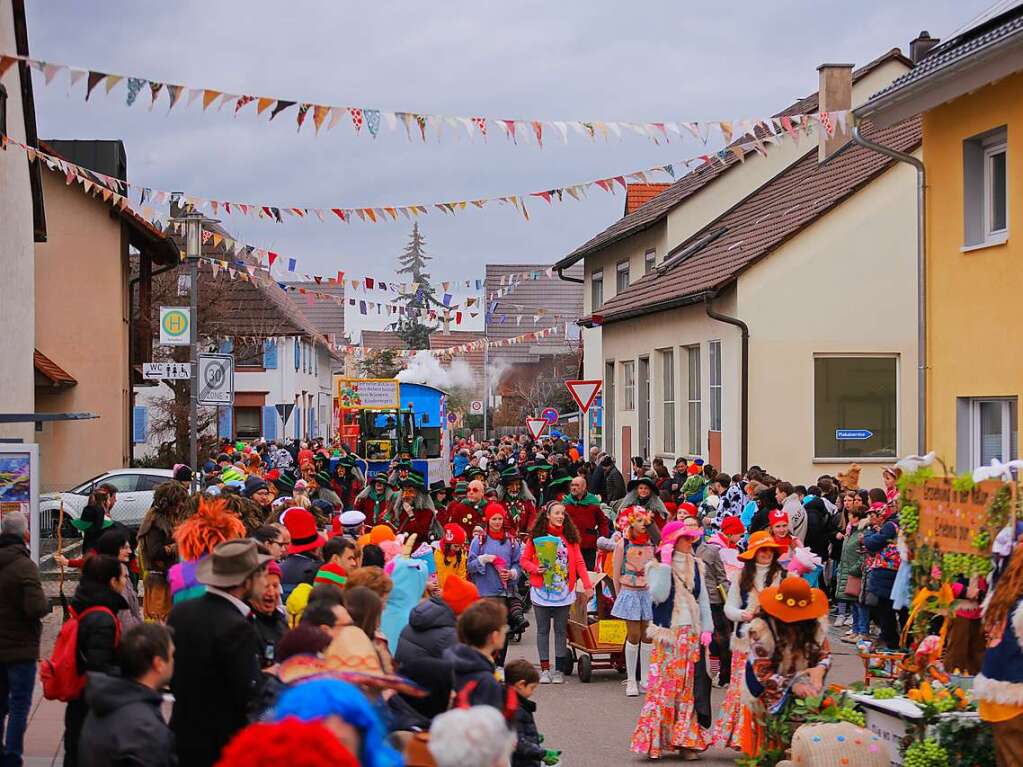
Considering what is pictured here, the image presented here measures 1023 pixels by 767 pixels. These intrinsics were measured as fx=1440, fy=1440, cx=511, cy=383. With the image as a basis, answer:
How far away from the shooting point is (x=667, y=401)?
30578mm

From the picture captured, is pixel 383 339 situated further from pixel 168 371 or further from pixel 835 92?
pixel 168 371

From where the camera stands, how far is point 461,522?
15531 millimetres

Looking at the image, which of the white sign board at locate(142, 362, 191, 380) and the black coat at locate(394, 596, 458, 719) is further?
the white sign board at locate(142, 362, 191, 380)

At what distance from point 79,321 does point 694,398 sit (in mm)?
13455

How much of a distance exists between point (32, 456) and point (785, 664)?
9313 mm

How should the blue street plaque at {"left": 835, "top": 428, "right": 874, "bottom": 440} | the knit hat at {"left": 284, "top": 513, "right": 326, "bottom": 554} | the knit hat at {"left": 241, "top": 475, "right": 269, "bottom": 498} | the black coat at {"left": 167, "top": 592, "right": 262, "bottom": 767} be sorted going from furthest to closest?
the blue street plaque at {"left": 835, "top": 428, "right": 874, "bottom": 440}
the knit hat at {"left": 241, "top": 475, "right": 269, "bottom": 498}
the knit hat at {"left": 284, "top": 513, "right": 326, "bottom": 554}
the black coat at {"left": 167, "top": 592, "right": 262, "bottom": 767}

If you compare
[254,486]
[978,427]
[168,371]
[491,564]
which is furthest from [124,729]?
[168,371]

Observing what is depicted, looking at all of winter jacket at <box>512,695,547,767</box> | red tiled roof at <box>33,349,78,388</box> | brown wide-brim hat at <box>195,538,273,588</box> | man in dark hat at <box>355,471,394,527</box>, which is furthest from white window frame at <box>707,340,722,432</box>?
brown wide-brim hat at <box>195,538,273,588</box>

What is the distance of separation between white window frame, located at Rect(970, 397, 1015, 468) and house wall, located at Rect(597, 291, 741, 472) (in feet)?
31.0

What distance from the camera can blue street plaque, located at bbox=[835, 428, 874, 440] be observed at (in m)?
24.7

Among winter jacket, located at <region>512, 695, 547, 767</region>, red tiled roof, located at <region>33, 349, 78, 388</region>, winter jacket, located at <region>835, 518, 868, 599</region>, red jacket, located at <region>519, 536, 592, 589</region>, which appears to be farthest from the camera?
red tiled roof, located at <region>33, 349, 78, 388</region>

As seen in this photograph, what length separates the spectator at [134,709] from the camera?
5605 mm

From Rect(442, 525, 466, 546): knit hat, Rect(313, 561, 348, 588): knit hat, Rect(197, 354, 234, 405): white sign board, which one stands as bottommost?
Rect(442, 525, 466, 546): knit hat

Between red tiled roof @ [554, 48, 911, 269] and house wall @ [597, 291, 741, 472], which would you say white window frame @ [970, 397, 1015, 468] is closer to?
house wall @ [597, 291, 741, 472]
